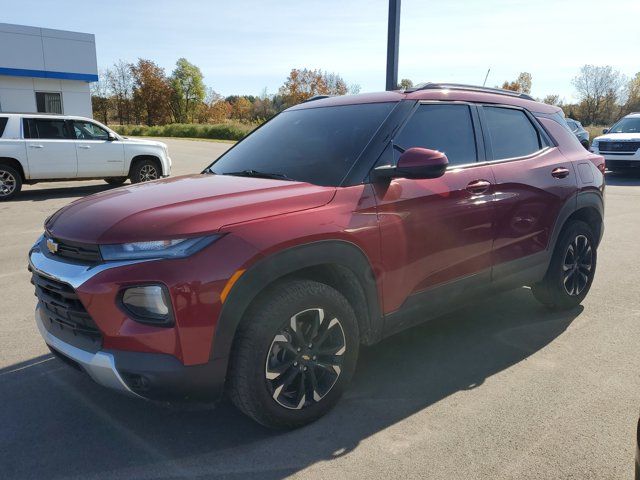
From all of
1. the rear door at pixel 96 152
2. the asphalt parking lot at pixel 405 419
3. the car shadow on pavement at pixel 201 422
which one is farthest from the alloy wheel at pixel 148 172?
the car shadow on pavement at pixel 201 422

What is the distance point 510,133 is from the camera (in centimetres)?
420

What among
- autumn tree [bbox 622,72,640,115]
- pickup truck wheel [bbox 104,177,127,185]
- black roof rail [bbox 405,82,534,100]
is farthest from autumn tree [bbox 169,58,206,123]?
black roof rail [bbox 405,82,534,100]

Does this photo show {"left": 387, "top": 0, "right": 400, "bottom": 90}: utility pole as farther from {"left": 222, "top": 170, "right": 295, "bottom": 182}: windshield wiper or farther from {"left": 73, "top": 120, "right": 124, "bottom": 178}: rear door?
{"left": 222, "top": 170, "right": 295, "bottom": 182}: windshield wiper

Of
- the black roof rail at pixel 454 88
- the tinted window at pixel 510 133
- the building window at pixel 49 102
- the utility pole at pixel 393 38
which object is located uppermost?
the utility pole at pixel 393 38

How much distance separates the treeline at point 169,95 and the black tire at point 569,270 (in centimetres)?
6968

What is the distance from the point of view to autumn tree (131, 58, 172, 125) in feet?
263

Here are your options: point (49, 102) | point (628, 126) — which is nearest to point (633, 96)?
point (628, 126)

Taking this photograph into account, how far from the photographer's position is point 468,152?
379 cm

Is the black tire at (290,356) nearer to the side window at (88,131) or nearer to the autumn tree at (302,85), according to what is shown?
the side window at (88,131)

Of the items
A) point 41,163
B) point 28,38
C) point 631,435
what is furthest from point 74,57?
point 631,435

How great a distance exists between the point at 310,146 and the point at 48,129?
10578 mm

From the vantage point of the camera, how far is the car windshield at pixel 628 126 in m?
17.4

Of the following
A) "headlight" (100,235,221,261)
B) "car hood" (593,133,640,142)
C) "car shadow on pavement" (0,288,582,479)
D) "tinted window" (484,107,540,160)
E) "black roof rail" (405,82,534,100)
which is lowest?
"car shadow on pavement" (0,288,582,479)

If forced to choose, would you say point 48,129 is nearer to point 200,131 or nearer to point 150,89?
A: point 200,131
